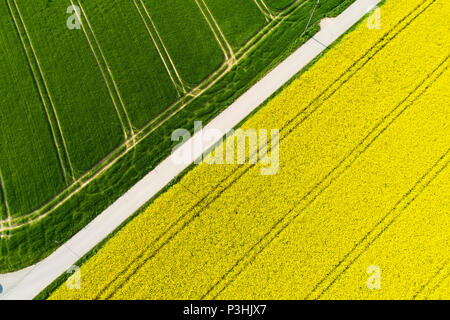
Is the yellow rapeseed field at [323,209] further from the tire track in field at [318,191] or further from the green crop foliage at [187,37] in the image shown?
the green crop foliage at [187,37]

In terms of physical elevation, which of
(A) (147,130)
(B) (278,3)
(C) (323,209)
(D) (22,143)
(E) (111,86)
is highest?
(B) (278,3)

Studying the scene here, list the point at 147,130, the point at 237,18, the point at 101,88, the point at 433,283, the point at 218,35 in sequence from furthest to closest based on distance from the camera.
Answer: the point at 237,18
the point at 218,35
the point at 101,88
the point at 147,130
the point at 433,283

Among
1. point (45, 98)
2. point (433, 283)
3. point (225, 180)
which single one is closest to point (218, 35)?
point (225, 180)

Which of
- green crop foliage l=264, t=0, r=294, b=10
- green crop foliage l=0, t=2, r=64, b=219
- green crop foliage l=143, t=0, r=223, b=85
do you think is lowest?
green crop foliage l=0, t=2, r=64, b=219

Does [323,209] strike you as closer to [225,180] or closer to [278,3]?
[225,180]

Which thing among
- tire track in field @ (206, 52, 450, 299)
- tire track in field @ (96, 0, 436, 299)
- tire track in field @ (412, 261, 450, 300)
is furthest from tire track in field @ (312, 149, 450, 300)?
tire track in field @ (96, 0, 436, 299)

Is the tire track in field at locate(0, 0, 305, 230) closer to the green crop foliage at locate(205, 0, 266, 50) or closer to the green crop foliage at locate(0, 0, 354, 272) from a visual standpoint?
the green crop foliage at locate(0, 0, 354, 272)

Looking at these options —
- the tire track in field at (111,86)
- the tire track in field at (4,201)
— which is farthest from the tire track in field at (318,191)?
the tire track in field at (4,201)
